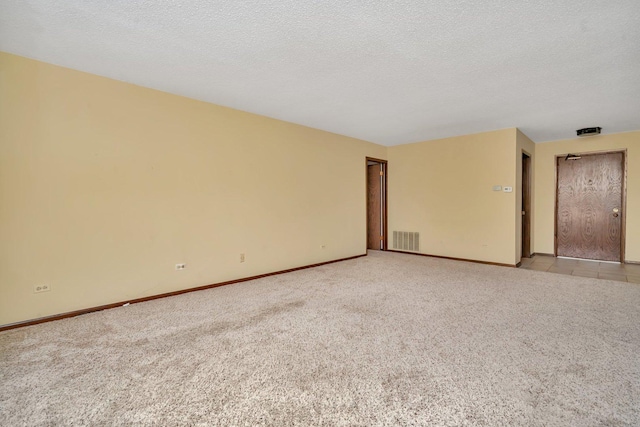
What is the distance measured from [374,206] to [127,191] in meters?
5.33

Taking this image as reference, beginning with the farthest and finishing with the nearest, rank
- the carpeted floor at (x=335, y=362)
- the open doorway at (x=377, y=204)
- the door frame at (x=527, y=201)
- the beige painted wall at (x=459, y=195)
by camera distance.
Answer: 1. the open doorway at (x=377, y=204)
2. the door frame at (x=527, y=201)
3. the beige painted wall at (x=459, y=195)
4. the carpeted floor at (x=335, y=362)

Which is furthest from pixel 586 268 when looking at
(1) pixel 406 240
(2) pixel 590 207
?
(1) pixel 406 240

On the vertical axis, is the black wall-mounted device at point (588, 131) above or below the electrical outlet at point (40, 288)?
above

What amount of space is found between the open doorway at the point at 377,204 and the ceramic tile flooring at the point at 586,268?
2.91m

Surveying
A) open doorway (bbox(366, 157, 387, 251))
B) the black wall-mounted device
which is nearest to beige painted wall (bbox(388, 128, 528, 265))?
open doorway (bbox(366, 157, 387, 251))

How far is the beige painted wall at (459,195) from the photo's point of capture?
5191 millimetres

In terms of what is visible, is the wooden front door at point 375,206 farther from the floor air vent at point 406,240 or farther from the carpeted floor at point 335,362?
the carpeted floor at point 335,362

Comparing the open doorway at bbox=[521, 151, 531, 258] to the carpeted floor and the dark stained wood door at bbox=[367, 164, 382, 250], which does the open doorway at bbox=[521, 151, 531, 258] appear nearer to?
the carpeted floor

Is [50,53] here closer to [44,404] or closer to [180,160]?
[180,160]

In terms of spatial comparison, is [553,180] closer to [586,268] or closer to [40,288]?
[586,268]

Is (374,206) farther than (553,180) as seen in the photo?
Yes

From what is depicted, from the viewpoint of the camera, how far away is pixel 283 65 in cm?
285

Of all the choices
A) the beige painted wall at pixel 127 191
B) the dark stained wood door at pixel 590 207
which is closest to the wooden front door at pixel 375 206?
the beige painted wall at pixel 127 191

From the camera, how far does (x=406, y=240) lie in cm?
665
